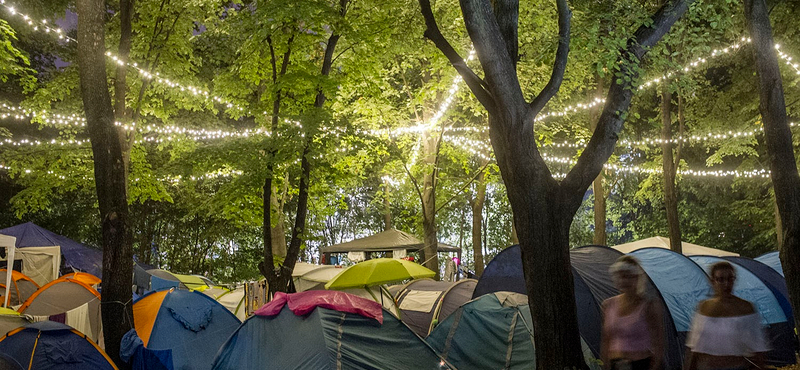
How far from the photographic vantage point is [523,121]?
209 inches

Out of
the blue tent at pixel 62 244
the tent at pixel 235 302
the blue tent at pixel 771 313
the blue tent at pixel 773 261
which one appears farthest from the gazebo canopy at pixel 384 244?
the blue tent at pixel 771 313

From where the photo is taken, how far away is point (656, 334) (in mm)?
4086

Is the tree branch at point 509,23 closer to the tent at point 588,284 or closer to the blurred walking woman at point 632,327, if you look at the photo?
the blurred walking woman at point 632,327

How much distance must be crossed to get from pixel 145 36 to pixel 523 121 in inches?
361

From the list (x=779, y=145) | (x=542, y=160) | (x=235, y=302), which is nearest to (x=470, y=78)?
(x=542, y=160)

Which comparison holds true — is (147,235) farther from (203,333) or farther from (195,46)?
(203,333)

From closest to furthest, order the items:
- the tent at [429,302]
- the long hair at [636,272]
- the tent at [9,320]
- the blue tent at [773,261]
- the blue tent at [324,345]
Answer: the long hair at [636,272]
the blue tent at [324,345]
the tent at [9,320]
the tent at [429,302]
the blue tent at [773,261]

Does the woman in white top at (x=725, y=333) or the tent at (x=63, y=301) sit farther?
the tent at (x=63, y=301)

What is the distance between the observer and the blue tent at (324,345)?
18.5ft

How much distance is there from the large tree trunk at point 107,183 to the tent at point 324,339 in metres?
1.76

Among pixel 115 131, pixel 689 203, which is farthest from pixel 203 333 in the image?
pixel 689 203

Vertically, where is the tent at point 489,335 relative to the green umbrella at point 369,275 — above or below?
below

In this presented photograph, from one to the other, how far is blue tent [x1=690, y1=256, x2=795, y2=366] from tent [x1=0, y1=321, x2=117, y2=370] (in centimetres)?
921

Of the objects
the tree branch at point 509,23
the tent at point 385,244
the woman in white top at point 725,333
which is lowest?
the woman in white top at point 725,333
